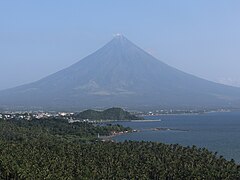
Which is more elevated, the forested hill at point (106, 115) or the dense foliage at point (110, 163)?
the forested hill at point (106, 115)

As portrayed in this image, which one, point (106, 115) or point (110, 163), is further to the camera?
point (106, 115)

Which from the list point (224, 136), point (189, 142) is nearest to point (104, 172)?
point (189, 142)

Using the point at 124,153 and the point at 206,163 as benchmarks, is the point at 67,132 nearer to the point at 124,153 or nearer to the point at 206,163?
the point at 124,153

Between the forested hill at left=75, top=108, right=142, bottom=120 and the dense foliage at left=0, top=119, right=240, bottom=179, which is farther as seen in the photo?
the forested hill at left=75, top=108, right=142, bottom=120

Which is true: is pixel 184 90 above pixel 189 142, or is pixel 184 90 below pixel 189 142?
above

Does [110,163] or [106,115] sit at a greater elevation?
[106,115]

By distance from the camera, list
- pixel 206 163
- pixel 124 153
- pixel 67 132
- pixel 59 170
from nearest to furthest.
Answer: pixel 59 170 < pixel 206 163 < pixel 124 153 < pixel 67 132

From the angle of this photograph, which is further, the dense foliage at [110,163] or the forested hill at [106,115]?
the forested hill at [106,115]

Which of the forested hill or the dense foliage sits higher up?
the forested hill
